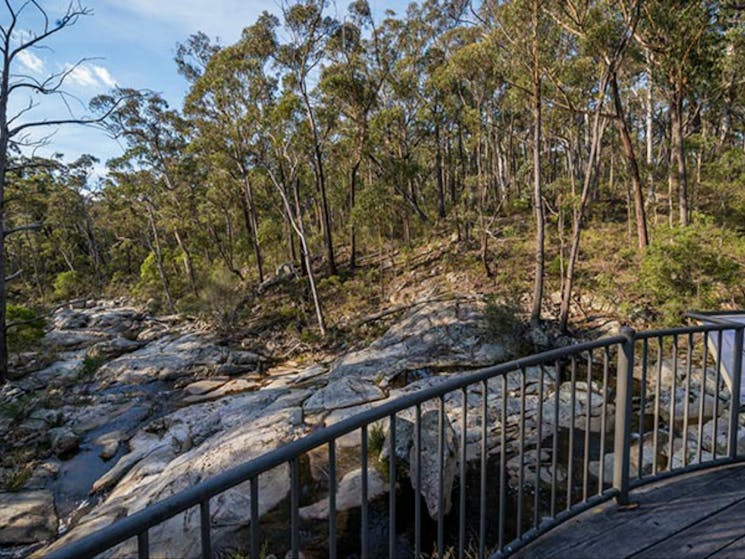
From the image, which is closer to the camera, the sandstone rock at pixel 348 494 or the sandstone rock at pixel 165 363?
the sandstone rock at pixel 348 494

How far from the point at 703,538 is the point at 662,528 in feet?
0.55

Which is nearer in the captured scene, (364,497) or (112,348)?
(364,497)

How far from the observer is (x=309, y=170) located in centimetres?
1991

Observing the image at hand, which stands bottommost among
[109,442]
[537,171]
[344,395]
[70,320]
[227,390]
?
[109,442]

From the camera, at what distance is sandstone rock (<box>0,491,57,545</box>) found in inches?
178

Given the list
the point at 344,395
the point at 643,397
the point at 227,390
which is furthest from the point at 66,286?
the point at 643,397

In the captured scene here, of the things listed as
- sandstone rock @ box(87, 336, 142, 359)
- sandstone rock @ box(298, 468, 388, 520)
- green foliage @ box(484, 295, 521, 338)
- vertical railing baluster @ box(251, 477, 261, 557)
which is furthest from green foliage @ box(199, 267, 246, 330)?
vertical railing baluster @ box(251, 477, 261, 557)

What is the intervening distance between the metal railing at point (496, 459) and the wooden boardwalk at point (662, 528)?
0.09 m

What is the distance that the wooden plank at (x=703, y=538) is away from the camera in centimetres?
191

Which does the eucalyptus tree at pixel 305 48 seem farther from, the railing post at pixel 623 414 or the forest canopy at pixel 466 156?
the railing post at pixel 623 414

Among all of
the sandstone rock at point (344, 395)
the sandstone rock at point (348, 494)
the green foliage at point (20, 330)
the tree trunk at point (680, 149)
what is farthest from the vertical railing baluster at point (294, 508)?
the tree trunk at point (680, 149)

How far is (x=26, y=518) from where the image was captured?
15.8 ft

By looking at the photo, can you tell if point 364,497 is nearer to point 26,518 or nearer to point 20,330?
point 26,518

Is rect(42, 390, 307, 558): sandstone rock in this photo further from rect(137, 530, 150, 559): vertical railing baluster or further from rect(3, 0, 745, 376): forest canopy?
rect(3, 0, 745, 376): forest canopy
